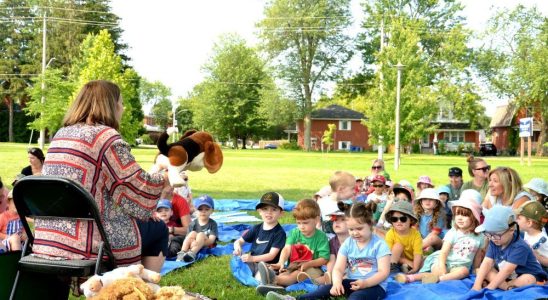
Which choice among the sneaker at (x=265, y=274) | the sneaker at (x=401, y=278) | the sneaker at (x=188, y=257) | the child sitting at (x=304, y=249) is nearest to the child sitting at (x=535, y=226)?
the sneaker at (x=401, y=278)

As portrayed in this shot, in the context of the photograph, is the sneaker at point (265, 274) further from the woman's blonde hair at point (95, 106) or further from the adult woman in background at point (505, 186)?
the adult woman in background at point (505, 186)

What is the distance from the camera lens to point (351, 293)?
507 centimetres

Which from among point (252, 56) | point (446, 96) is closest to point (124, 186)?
point (446, 96)

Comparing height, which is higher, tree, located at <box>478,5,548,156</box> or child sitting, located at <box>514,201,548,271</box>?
tree, located at <box>478,5,548,156</box>

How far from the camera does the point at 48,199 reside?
3180mm

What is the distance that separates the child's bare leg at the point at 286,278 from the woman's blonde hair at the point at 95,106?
119 inches

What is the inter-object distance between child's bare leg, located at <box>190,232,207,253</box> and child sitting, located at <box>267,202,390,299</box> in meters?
2.42

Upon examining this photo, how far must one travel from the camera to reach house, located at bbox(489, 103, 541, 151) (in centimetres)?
6075

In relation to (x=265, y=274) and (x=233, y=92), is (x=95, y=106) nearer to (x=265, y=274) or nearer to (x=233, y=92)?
(x=265, y=274)

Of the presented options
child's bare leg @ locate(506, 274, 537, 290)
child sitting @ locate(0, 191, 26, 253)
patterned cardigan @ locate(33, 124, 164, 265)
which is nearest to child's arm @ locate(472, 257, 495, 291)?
child's bare leg @ locate(506, 274, 537, 290)

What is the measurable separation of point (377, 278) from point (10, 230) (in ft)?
13.1

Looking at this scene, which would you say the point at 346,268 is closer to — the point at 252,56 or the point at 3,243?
the point at 3,243

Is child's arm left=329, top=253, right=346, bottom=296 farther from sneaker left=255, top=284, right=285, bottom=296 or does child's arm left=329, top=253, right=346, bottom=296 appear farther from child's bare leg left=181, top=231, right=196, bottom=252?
child's bare leg left=181, top=231, right=196, bottom=252

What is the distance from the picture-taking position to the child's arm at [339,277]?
498cm
